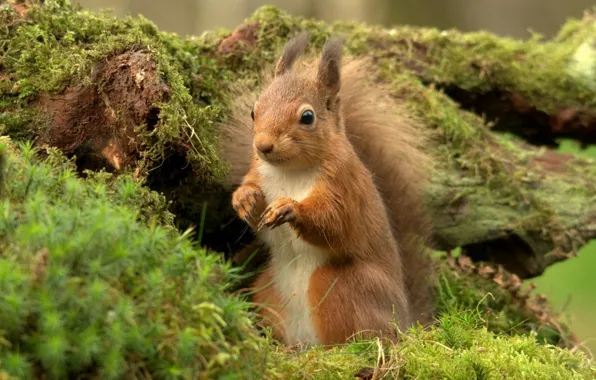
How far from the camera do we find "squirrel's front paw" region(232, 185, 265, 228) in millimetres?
3803

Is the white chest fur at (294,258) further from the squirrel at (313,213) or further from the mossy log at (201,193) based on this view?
the mossy log at (201,193)

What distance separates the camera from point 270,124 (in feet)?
12.2

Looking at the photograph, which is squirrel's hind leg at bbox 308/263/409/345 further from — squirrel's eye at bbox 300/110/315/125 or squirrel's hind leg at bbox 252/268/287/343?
squirrel's eye at bbox 300/110/315/125

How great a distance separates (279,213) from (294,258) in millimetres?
462

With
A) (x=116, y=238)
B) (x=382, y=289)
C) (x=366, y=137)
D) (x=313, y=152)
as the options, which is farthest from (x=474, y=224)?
(x=116, y=238)

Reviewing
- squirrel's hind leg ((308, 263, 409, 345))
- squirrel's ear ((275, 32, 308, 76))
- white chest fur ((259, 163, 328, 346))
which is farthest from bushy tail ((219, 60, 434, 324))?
white chest fur ((259, 163, 328, 346))

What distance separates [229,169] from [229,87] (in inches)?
27.2

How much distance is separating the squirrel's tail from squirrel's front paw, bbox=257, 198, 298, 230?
109cm

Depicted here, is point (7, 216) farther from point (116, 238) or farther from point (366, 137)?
point (366, 137)

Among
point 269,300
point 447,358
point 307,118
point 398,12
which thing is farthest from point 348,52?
point 398,12

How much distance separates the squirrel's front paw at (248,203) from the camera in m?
3.80

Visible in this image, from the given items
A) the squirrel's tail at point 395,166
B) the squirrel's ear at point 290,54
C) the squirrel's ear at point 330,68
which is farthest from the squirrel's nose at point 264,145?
the squirrel's tail at point 395,166

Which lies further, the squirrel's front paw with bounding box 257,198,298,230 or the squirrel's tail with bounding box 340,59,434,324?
the squirrel's tail with bounding box 340,59,434,324

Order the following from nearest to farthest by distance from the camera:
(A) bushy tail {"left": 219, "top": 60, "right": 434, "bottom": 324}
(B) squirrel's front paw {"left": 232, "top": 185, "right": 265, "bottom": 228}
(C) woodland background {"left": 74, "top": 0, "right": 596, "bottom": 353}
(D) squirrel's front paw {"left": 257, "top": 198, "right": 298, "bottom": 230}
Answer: (D) squirrel's front paw {"left": 257, "top": 198, "right": 298, "bottom": 230}
(B) squirrel's front paw {"left": 232, "top": 185, "right": 265, "bottom": 228}
(A) bushy tail {"left": 219, "top": 60, "right": 434, "bottom": 324}
(C) woodland background {"left": 74, "top": 0, "right": 596, "bottom": 353}
